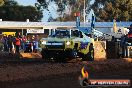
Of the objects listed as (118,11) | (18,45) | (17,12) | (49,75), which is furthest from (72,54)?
(17,12)

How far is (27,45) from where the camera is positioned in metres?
34.1

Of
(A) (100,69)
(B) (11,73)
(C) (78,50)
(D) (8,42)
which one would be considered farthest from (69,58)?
(D) (8,42)

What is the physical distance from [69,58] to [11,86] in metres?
10.2

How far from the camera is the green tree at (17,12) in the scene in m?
86.3

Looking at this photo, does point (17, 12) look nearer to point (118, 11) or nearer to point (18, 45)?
point (118, 11)

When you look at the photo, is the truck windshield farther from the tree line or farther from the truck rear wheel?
the tree line

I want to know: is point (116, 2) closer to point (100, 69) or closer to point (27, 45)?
point (27, 45)

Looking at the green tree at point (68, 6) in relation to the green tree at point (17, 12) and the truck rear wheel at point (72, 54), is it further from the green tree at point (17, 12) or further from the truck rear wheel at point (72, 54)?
the truck rear wheel at point (72, 54)

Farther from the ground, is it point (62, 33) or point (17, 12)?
point (17, 12)

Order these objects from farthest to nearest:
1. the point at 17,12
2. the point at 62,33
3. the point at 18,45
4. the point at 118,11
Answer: the point at 17,12
the point at 118,11
the point at 18,45
the point at 62,33

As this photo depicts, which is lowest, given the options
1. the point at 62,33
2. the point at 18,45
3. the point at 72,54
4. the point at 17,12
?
the point at 18,45

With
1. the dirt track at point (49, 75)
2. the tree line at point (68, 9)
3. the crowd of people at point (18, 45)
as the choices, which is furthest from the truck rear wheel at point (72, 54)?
the tree line at point (68, 9)

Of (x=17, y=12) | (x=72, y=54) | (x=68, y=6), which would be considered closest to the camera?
(x=72, y=54)

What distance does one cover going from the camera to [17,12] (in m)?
87.2
